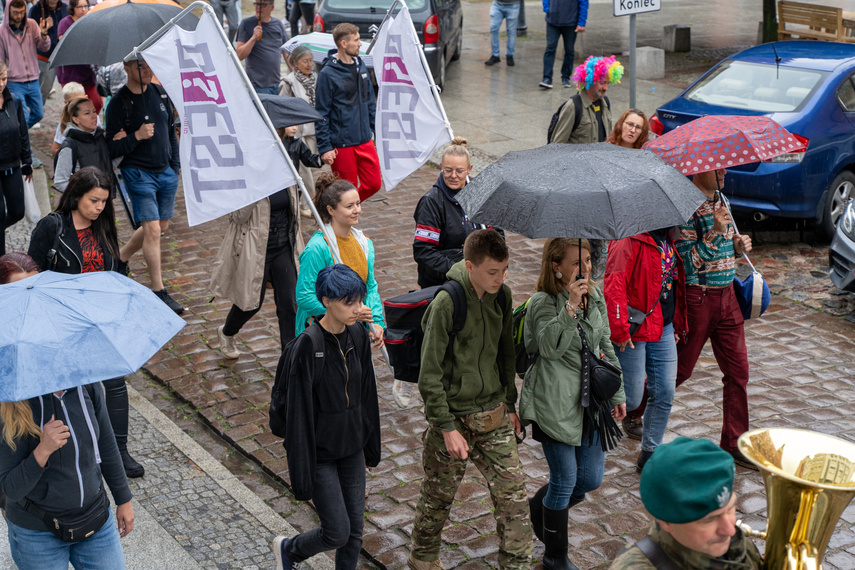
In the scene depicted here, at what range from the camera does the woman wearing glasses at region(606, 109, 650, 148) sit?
276 inches

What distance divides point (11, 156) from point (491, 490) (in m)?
5.43

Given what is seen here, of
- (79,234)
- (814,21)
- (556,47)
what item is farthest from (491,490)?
(814,21)

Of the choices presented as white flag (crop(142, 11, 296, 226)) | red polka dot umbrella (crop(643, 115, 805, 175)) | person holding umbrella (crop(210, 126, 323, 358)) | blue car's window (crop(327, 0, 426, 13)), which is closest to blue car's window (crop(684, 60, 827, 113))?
red polka dot umbrella (crop(643, 115, 805, 175))

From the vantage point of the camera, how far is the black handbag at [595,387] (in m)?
4.65

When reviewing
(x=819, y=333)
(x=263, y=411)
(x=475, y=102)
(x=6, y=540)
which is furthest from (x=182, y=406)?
(x=475, y=102)

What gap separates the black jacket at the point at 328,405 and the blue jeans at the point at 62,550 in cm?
84

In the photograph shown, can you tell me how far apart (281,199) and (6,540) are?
2895mm

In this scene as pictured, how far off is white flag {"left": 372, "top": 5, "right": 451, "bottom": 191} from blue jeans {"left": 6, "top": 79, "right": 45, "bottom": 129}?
649 cm

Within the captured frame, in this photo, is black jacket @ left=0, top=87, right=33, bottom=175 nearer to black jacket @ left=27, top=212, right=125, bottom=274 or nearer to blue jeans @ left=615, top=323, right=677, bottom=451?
black jacket @ left=27, top=212, right=125, bottom=274

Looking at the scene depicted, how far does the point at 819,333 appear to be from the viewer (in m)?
8.15

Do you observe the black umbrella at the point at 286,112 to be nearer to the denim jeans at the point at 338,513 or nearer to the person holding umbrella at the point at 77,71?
the denim jeans at the point at 338,513

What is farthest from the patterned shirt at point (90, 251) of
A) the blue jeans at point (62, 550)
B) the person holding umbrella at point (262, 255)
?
the blue jeans at point (62, 550)

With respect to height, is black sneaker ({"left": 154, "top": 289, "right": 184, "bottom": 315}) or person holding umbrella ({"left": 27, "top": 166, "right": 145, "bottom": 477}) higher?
person holding umbrella ({"left": 27, "top": 166, "right": 145, "bottom": 477})

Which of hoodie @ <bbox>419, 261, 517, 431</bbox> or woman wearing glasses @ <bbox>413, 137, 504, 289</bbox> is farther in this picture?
woman wearing glasses @ <bbox>413, 137, 504, 289</bbox>
